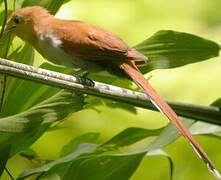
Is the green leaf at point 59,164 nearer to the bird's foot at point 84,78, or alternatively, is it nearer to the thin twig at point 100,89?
the bird's foot at point 84,78

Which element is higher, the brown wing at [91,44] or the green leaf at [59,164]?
the brown wing at [91,44]

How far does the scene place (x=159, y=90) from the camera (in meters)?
1.71

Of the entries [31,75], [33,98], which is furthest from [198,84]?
[31,75]

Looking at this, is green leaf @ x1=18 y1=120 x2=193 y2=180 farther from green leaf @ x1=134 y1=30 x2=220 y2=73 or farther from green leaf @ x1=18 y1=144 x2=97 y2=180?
green leaf @ x1=134 y1=30 x2=220 y2=73

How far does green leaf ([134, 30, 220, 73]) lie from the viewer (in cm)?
95

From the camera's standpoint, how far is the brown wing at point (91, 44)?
0.93 metres

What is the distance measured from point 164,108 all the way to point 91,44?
24 cm

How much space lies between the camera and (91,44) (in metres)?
0.94

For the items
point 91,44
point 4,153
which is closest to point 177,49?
point 91,44

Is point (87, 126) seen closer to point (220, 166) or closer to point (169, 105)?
point (220, 166)

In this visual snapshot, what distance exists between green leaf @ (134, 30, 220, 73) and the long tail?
0.08 metres

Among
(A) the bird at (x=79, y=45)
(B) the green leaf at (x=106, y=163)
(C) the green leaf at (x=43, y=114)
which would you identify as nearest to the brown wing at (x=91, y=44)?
(A) the bird at (x=79, y=45)

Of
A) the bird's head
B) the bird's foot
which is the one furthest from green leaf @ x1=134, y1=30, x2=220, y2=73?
the bird's head

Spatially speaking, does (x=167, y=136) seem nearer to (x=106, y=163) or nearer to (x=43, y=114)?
(x=106, y=163)
